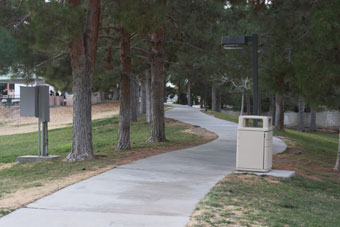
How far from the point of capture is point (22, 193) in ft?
27.4

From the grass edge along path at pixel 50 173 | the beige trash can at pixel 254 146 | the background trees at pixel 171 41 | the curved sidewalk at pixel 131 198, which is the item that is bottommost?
the grass edge along path at pixel 50 173

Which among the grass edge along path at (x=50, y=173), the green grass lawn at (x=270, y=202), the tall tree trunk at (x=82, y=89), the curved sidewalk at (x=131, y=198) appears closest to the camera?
the curved sidewalk at (x=131, y=198)

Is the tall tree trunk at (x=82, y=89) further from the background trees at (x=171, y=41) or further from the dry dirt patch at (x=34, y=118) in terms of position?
the dry dirt patch at (x=34, y=118)

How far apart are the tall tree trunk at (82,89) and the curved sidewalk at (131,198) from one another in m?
1.89

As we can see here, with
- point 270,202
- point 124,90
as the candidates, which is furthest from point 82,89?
point 270,202

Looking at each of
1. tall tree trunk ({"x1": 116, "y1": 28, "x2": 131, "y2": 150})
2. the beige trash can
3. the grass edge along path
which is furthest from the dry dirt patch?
the beige trash can

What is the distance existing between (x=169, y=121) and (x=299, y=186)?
71.0 ft

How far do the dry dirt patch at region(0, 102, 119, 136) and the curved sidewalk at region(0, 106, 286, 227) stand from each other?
87.2 feet

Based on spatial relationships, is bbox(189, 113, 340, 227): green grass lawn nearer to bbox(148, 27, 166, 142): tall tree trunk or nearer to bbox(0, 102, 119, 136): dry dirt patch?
bbox(148, 27, 166, 142): tall tree trunk

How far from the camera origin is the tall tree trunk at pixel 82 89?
518 inches

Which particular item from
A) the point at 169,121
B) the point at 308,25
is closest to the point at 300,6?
the point at 308,25

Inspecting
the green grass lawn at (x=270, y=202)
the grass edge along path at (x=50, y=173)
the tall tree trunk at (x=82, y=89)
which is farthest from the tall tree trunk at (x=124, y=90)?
the green grass lawn at (x=270, y=202)

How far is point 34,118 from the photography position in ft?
154

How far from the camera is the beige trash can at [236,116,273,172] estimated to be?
10.8 meters
